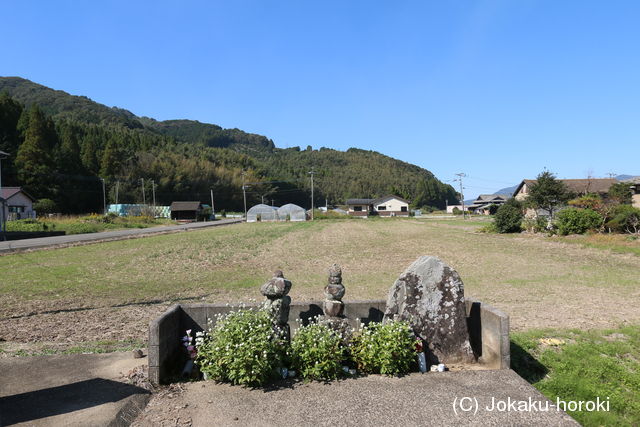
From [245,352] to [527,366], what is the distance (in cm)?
367

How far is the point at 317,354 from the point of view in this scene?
3893 mm

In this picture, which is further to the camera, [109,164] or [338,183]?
[338,183]

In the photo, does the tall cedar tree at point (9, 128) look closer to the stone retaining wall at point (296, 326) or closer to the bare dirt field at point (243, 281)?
the bare dirt field at point (243, 281)

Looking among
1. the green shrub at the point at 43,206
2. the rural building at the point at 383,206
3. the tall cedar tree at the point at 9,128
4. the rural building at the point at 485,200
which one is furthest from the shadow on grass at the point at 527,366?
the rural building at the point at 485,200

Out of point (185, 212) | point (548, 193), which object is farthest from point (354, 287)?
point (185, 212)

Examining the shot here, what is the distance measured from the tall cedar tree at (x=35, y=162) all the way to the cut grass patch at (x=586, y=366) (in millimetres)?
56696

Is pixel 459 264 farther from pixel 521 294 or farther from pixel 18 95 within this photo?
pixel 18 95

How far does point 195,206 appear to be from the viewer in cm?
6203

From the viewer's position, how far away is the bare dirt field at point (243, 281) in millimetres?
6453

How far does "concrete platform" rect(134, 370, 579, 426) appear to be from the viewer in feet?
10.3

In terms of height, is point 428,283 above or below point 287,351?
above

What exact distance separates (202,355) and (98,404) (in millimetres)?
1005

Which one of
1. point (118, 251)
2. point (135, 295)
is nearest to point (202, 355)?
point (135, 295)

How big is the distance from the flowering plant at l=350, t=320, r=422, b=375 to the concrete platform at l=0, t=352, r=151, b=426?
7.45 ft
